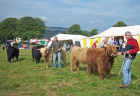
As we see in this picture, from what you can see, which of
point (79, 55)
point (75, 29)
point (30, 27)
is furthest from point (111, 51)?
point (75, 29)

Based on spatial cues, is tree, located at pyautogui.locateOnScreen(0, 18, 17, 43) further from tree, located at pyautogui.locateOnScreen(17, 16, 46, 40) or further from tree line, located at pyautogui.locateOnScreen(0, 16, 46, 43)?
tree, located at pyautogui.locateOnScreen(17, 16, 46, 40)

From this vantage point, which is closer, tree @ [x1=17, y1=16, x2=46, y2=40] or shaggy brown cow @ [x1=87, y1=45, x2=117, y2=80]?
shaggy brown cow @ [x1=87, y1=45, x2=117, y2=80]

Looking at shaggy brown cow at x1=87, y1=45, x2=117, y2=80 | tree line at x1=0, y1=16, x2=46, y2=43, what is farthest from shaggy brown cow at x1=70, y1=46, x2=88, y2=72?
tree line at x1=0, y1=16, x2=46, y2=43

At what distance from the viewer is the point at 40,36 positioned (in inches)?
2603

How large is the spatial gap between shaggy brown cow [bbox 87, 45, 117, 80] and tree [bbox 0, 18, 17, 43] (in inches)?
2308

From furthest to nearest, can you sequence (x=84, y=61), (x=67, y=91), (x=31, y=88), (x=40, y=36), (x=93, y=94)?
(x=40, y=36), (x=84, y=61), (x=31, y=88), (x=67, y=91), (x=93, y=94)

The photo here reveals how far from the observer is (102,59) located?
19.8ft

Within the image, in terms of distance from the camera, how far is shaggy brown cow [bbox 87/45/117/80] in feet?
18.0

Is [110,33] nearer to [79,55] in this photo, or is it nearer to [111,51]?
[79,55]

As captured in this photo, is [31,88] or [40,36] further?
[40,36]

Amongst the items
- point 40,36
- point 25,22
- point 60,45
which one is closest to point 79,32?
point 40,36

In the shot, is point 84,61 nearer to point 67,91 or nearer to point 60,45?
point 60,45

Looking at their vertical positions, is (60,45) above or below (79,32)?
below

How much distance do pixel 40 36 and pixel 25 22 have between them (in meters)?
10.4
